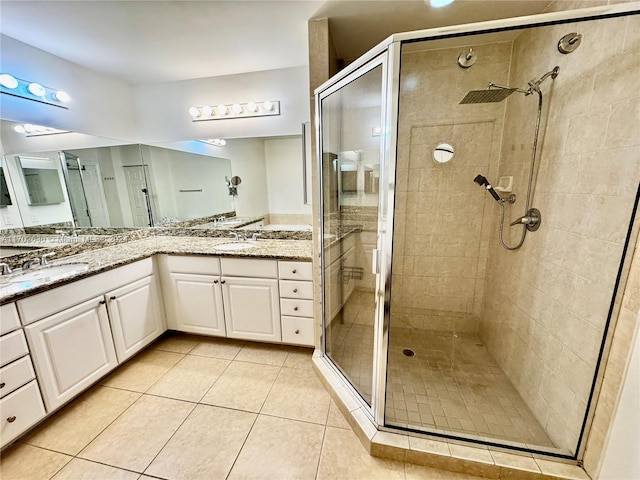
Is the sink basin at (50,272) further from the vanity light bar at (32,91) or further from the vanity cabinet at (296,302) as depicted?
the vanity cabinet at (296,302)

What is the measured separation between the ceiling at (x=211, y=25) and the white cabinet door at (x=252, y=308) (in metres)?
1.75

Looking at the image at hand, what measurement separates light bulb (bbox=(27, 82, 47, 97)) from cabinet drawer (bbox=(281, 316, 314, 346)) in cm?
245

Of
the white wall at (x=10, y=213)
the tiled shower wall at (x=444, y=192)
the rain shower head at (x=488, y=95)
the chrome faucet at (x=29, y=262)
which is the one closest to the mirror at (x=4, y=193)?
the white wall at (x=10, y=213)

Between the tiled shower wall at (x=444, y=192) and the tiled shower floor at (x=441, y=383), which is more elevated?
the tiled shower wall at (x=444, y=192)

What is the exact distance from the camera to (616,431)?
103 centimetres

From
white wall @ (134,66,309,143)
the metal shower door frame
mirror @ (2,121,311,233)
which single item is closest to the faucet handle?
mirror @ (2,121,311,233)

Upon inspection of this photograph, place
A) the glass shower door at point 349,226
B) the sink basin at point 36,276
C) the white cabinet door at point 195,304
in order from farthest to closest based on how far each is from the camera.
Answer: the white cabinet door at point 195,304 → the glass shower door at point 349,226 → the sink basin at point 36,276

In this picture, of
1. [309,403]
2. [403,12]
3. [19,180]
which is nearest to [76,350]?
[19,180]

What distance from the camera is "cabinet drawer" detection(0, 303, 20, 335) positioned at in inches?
49.4

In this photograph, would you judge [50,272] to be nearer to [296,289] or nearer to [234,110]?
[296,289]

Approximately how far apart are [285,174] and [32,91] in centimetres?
187

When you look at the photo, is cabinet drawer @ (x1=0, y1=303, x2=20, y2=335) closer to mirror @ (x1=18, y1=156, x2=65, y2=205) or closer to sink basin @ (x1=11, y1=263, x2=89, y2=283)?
sink basin @ (x1=11, y1=263, x2=89, y2=283)

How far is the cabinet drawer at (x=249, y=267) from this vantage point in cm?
197

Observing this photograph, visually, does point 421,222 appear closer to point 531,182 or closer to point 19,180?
point 531,182
